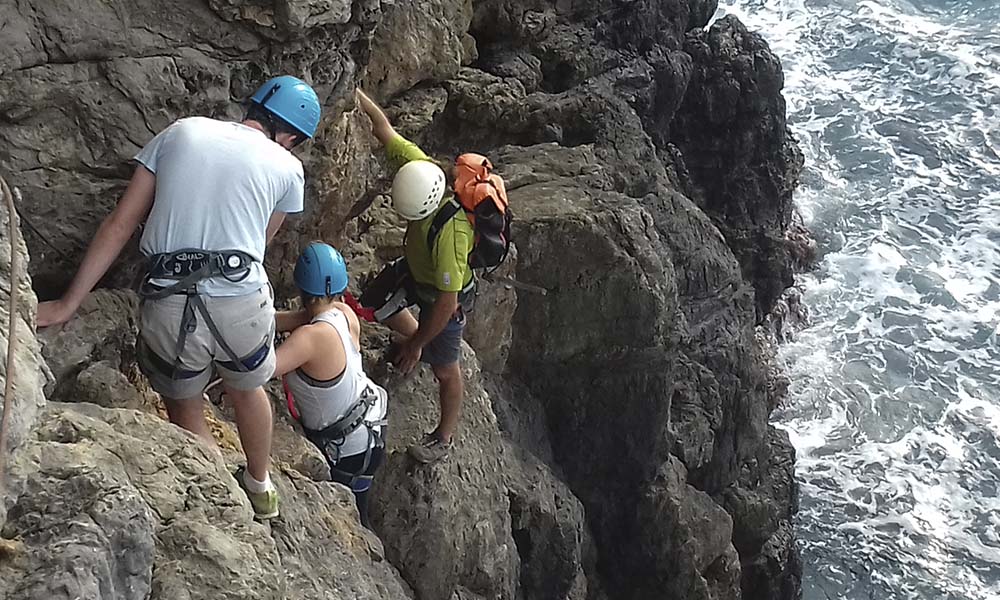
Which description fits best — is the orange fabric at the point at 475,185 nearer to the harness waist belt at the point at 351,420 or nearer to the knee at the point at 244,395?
the harness waist belt at the point at 351,420

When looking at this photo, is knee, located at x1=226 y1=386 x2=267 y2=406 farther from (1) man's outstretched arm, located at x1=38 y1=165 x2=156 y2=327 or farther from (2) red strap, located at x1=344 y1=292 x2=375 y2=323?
(2) red strap, located at x1=344 y1=292 x2=375 y2=323

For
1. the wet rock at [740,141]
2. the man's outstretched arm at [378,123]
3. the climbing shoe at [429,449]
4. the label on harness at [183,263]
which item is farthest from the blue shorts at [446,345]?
the wet rock at [740,141]

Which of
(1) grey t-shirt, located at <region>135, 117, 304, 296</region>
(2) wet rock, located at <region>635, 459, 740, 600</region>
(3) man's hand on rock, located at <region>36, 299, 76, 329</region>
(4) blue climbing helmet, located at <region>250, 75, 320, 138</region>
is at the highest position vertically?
(4) blue climbing helmet, located at <region>250, 75, 320, 138</region>

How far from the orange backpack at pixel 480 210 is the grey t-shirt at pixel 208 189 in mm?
2618

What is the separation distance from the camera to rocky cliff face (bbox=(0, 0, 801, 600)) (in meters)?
5.23

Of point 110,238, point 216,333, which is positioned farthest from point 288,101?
point 216,333

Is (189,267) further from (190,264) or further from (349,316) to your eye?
(349,316)

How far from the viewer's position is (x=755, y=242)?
22.8 metres

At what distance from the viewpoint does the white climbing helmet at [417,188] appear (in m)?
7.77

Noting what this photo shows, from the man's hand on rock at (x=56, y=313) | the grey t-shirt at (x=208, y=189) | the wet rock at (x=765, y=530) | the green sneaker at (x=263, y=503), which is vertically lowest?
the wet rock at (x=765, y=530)

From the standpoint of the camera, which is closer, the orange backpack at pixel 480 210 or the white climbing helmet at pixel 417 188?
the white climbing helmet at pixel 417 188

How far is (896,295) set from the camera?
86.0 ft

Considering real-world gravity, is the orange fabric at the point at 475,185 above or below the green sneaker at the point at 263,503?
above

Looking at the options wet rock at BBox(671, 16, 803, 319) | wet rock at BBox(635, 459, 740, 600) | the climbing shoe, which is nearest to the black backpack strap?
the climbing shoe
